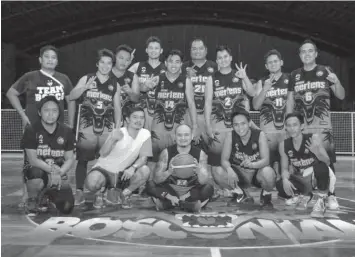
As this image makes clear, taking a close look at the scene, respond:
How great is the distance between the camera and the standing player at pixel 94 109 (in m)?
4.02

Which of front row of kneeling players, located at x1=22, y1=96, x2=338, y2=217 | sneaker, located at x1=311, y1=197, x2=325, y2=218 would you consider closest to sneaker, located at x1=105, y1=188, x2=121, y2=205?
front row of kneeling players, located at x1=22, y1=96, x2=338, y2=217

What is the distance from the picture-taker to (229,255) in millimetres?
2428

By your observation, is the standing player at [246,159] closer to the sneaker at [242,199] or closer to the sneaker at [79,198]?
the sneaker at [242,199]

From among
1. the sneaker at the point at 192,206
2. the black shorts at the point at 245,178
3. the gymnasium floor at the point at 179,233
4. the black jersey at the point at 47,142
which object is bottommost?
the gymnasium floor at the point at 179,233

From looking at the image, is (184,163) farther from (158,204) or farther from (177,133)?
(158,204)

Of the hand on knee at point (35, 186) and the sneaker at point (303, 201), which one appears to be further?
the sneaker at point (303, 201)

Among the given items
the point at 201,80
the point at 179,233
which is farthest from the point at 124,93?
the point at 179,233

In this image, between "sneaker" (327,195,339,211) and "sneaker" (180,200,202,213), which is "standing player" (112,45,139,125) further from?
"sneaker" (327,195,339,211)

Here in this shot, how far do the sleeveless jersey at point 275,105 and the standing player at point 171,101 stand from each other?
851 millimetres

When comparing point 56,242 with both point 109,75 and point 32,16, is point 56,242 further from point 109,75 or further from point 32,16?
point 32,16

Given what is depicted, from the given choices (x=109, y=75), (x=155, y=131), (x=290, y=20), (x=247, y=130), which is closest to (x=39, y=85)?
(x=109, y=75)

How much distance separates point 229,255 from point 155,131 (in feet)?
6.82

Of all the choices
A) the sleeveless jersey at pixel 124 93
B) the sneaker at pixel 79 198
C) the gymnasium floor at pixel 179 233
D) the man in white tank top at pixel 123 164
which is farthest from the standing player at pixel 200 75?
the sneaker at pixel 79 198

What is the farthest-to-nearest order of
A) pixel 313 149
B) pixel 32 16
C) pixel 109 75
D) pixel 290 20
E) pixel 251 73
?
pixel 251 73
pixel 290 20
pixel 32 16
pixel 109 75
pixel 313 149
